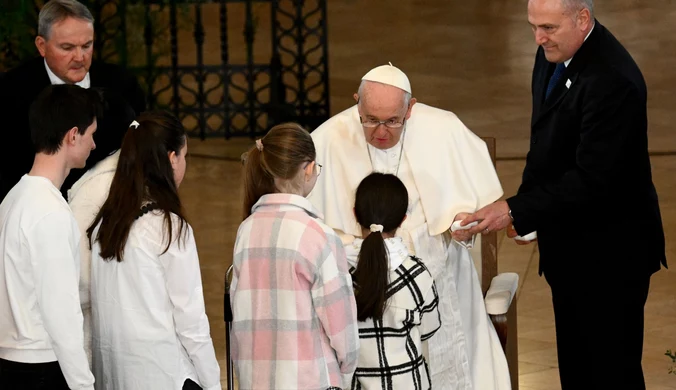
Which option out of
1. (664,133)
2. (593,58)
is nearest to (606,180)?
(593,58)

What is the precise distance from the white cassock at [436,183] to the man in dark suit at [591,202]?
22 centimetres

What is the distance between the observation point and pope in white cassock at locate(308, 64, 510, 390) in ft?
15.2

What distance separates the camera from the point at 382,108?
14.3ft

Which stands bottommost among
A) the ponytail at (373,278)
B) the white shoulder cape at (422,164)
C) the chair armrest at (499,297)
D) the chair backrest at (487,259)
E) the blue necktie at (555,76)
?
the chair armrest at (499,297)

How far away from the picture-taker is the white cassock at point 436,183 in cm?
466

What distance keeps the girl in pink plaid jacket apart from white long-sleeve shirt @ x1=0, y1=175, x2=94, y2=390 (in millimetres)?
520

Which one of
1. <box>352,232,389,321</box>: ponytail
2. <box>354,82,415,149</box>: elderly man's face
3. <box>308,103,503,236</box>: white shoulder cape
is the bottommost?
<box>352,232,389,321</box>: ponytail

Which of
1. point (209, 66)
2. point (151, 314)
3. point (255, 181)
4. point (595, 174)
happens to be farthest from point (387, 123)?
point (209, 66)

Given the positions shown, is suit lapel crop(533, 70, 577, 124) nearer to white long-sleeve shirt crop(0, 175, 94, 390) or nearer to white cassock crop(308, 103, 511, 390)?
white cassock crop(308, 103, 511, 390)

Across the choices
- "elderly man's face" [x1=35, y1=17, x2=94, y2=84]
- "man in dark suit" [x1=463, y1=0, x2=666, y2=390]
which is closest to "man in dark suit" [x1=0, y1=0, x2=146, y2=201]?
"elderly man's face" [x1=35, y1=17, x2=94, y2=84]

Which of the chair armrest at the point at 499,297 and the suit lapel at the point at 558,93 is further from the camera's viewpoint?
Result: the chair armrest at the point at 499,297

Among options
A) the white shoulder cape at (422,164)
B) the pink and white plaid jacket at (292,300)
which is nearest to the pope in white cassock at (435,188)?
the white shoulder cape at (422,164)

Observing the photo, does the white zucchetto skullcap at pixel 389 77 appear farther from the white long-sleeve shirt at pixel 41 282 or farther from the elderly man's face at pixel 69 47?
the white long-sleeve shirt at pixel 41 282

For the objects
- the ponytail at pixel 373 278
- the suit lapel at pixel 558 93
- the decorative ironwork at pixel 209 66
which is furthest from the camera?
the decorative ironwork at pixel 209 66
